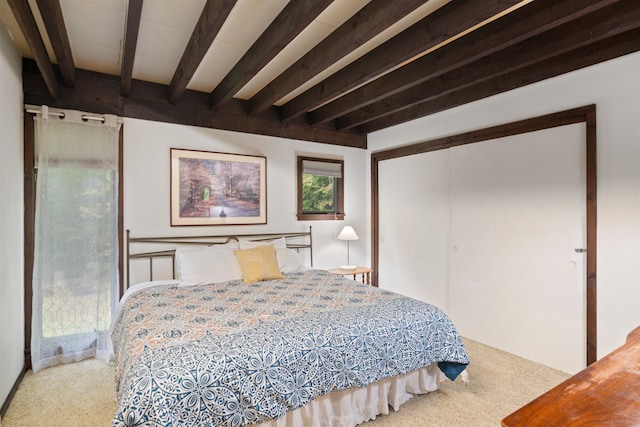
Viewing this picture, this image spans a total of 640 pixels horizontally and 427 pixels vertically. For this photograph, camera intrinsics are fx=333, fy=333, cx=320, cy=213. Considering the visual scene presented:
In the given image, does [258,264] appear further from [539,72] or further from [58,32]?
[539,72]

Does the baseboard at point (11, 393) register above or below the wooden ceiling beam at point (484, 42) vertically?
below

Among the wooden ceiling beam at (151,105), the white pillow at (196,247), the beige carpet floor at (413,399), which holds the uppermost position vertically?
the wooden ceiling beam at (151,105)

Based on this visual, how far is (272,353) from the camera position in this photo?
177 centimetres

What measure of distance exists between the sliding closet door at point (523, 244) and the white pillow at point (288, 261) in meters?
1.78

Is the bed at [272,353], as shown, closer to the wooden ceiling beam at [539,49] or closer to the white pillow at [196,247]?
the white pillow at [196,247]

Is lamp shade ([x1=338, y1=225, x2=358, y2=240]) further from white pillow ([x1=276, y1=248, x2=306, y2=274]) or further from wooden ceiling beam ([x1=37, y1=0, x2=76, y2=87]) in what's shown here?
wooden ceiling beam ([x1=37, y1=0, x2=76, y2=87])

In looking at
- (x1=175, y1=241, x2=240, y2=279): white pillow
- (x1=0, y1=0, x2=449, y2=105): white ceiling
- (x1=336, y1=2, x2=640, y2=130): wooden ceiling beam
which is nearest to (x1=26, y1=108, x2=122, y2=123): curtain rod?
(x1=0, y1=0, x2=449, y2=105): white ceiling

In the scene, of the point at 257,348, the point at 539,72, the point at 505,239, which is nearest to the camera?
the point at 257,348

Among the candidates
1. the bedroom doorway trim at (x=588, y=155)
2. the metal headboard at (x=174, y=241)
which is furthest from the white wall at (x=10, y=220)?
the bedroom doorway trim at (x=588, y=155)

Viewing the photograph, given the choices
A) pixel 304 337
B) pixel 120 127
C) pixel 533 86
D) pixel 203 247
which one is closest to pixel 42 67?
pixel 120 127

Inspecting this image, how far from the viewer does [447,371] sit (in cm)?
243

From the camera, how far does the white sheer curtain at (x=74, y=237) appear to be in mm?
2904

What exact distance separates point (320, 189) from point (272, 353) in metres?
3.07

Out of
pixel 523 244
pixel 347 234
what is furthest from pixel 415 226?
→ pixel 523 244
